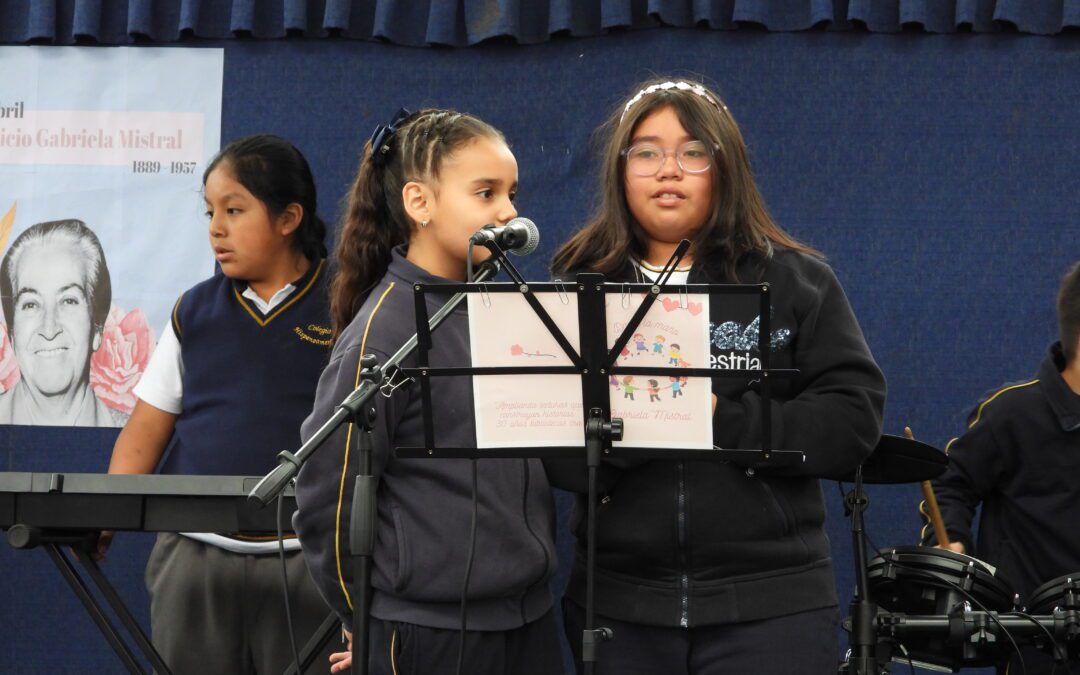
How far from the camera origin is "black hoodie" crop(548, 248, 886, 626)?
2.02m

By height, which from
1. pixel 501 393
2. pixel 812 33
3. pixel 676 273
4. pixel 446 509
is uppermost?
pixel 812 33

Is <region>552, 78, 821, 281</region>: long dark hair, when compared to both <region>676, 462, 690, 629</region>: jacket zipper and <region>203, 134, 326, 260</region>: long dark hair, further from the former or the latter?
<region>203, 134, 326, 260</region>: long dark hair

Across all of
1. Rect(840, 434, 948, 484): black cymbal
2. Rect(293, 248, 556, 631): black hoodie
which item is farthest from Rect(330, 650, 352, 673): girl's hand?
Rect(840, 434, 948, 484): black cymbal

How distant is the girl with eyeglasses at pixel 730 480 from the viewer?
6.61ft

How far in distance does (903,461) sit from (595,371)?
3.54ft

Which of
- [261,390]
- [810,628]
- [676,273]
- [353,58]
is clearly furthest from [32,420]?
[810,628]

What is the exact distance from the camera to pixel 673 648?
6.64 feet

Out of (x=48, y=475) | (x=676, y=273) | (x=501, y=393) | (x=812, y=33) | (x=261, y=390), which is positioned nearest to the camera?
(x=501, y=393)

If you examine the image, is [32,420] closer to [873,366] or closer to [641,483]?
[641,483]

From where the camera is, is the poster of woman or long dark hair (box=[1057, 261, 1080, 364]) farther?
the poster of woman

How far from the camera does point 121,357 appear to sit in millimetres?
3846

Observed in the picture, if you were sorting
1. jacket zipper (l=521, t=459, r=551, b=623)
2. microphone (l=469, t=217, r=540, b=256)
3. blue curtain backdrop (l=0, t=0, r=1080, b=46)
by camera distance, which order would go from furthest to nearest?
1. blue curtain backdrop (l=0, t=0, r=1080, b=46)
2. jacket zipper (l=521, t=459, r=551, b=623)
3. microphone (l=469, t=217, r=540, b=256)

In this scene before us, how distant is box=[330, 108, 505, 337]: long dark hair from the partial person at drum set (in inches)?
68.4

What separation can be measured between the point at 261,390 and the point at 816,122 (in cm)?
186
